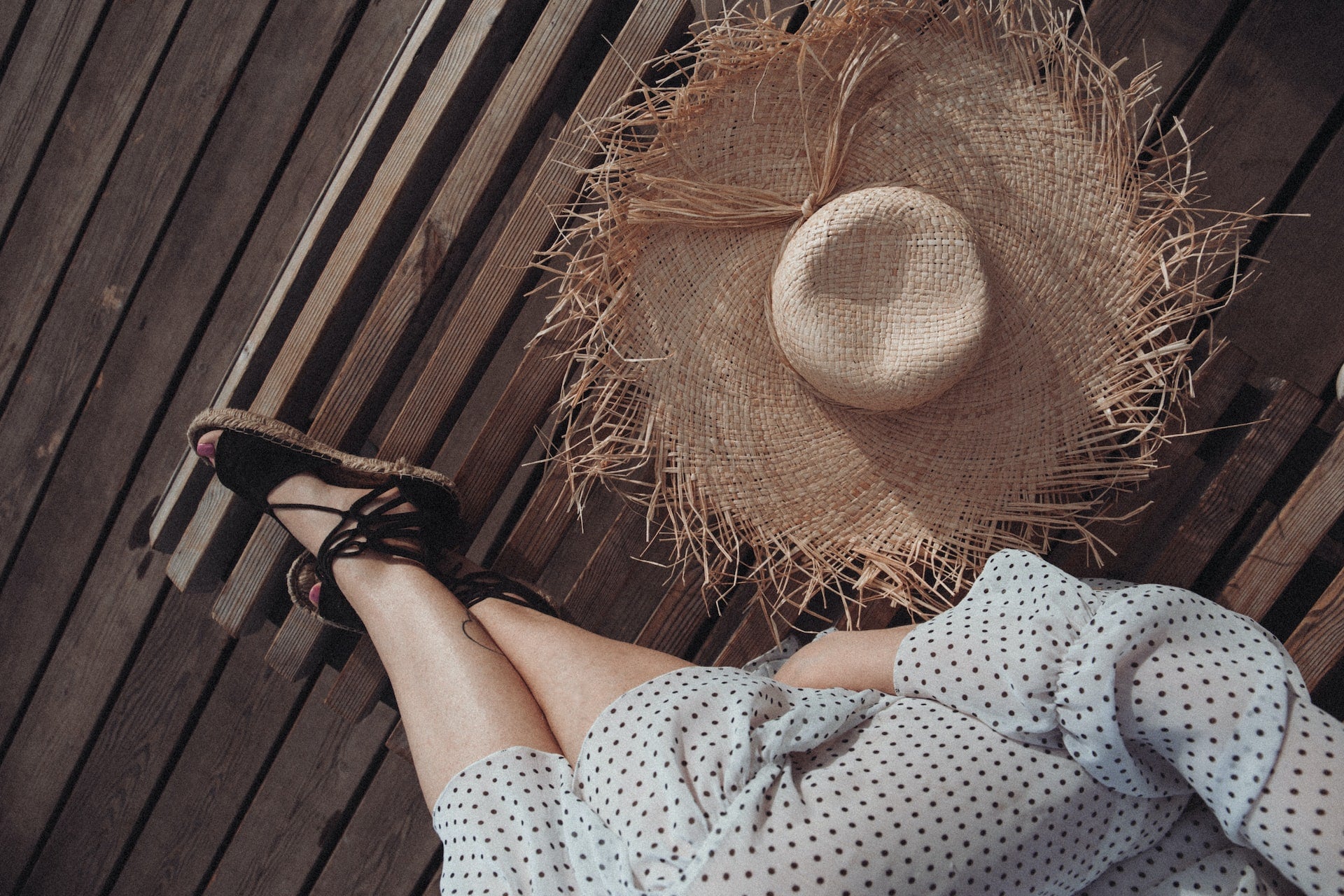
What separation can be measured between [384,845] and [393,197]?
120cm

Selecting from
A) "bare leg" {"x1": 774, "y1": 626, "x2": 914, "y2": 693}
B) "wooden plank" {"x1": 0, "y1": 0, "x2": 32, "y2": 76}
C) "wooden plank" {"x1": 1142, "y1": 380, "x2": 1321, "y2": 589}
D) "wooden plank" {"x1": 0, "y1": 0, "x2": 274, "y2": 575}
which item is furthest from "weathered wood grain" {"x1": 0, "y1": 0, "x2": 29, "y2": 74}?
"wooden plank" {"x1": 1142, "y1": 380, "x2": 1321, "y2": 589}

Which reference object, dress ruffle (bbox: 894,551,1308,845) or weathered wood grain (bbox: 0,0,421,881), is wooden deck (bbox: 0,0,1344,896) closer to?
weathered wood grain (bbox: 0,0,421,881)

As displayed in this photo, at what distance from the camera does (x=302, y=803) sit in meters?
1.47

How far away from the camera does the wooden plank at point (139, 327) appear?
141cm

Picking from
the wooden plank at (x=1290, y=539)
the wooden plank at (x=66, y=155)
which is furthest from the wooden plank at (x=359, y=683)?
the wooden plank at (x=1290, y=539)

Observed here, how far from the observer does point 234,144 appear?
4.68ft

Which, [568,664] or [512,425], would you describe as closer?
[568,664]

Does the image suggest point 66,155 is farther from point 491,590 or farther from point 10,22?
point 491,590

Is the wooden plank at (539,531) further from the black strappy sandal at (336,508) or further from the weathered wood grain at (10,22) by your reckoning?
the weathered wood grain at (10,22)

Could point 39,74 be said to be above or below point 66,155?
above

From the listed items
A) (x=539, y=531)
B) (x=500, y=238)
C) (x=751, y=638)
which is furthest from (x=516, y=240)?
(x=751, y=638)

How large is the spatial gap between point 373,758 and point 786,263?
1234 millimetres

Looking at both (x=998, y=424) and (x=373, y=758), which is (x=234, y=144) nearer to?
(x=373, y=758)

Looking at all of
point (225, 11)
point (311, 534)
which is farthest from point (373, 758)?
point (225, 11)
